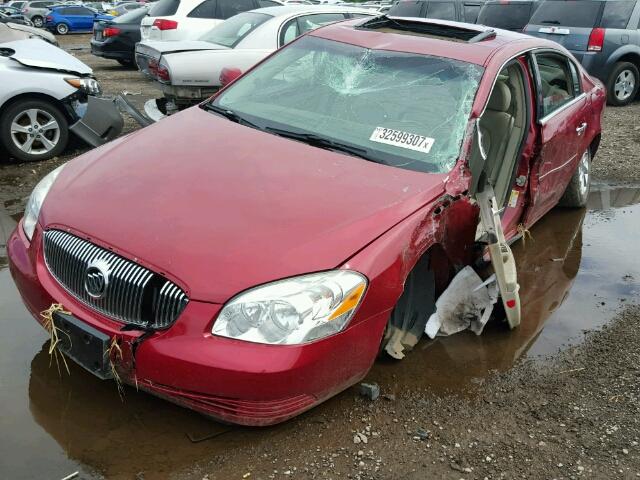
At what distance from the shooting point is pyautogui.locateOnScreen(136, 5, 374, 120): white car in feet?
24.0

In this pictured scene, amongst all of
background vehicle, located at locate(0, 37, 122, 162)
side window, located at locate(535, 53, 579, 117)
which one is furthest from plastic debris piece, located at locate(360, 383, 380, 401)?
background vehicle, located at locate(0, 37, 122, 162)

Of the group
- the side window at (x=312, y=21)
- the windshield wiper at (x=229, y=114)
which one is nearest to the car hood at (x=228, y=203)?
the windshield wiper at (x=229, y=114)

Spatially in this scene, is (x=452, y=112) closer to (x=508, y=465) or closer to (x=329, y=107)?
(x=329, y=107)

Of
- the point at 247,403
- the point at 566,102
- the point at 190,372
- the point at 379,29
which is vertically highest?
the point at 379,29

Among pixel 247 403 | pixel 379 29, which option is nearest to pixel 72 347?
pixel 247 403

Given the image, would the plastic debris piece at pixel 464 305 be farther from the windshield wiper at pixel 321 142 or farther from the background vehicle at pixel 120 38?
the background vehicle at pixel 120 38

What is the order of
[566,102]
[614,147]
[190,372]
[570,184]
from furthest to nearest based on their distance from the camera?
[614,147]
[570,184]
[566,102]
[190,372]

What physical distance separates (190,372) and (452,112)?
1998mm

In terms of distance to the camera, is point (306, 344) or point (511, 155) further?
point (511, 155)

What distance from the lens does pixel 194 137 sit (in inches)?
139

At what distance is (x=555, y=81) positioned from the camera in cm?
488

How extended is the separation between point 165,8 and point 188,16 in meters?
0.56

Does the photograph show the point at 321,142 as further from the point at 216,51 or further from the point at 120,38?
the point at 120,38

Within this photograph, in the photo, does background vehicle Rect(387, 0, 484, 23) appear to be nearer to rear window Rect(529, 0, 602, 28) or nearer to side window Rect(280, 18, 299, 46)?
rear window Rect(529, 0, 602, 28)
